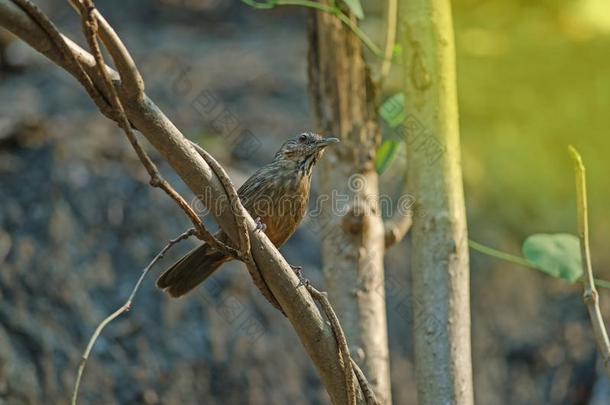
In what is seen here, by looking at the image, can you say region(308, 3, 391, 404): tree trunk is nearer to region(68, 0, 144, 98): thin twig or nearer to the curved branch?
the curved branch

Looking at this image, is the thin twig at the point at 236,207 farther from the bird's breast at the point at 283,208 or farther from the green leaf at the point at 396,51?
the green leaf at the point at 396,51

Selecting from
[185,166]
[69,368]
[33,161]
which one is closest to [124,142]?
[33,161]

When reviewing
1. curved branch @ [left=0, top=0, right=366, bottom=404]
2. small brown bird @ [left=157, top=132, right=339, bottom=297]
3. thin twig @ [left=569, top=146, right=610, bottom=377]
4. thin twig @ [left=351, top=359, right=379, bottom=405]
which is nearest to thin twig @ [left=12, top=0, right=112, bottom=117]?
curved branch @ [left=0, top=0, right=366, bottom=404]

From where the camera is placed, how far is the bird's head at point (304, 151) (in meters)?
3.88

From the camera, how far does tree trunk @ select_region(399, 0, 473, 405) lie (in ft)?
9.89

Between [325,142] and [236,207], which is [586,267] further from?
[325,142]

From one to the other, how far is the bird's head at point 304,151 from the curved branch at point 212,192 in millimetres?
1362

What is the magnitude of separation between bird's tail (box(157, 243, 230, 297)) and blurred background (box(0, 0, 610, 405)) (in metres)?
2.11

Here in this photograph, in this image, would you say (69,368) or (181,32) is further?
(181,32)

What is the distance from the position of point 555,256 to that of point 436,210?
472 millimetres

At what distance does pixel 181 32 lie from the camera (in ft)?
27.3

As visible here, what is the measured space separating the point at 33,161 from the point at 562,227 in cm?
358

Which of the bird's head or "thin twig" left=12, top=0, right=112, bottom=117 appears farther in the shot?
the bird's head

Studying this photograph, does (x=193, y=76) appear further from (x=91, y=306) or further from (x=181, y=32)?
(x=91, y=306)
